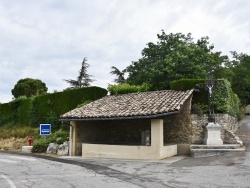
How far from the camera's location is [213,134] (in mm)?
16984

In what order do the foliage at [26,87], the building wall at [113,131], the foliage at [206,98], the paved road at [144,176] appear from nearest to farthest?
the paved road at [144,176] < the foliage at [206,98] < the building wall at [113,131] < the foliage at [26,87]

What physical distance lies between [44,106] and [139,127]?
10432 millimetres

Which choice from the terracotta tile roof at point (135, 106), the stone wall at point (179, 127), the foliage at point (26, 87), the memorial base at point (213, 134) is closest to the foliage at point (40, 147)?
the terracotta tile roof at point (135, 106)

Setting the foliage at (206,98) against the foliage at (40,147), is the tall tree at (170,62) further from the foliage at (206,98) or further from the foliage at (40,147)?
the foliage at (40,147)

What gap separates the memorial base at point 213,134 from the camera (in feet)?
55.4

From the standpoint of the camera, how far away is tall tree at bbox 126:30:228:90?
28.9 m

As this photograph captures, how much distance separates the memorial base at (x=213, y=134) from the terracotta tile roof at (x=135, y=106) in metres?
2.03

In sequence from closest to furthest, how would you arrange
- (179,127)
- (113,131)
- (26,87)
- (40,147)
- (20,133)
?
1. (179,127)
2. (40,147)
3. (113,131)
4. (20,133)
5. (26,87)

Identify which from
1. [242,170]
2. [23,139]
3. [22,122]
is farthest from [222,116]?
[22,122]

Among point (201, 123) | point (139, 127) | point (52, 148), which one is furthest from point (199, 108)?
point (52, 148)

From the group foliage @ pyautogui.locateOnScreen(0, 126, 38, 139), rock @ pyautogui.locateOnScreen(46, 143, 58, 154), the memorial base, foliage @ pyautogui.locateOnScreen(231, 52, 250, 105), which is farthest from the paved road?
foliage @ pyautogui.locateOnScreen(231, 52, 250, 105)

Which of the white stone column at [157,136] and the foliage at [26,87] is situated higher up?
the foliage at [26,87]

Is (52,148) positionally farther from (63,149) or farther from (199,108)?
(199,108)

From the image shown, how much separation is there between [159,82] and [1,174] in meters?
20.4
